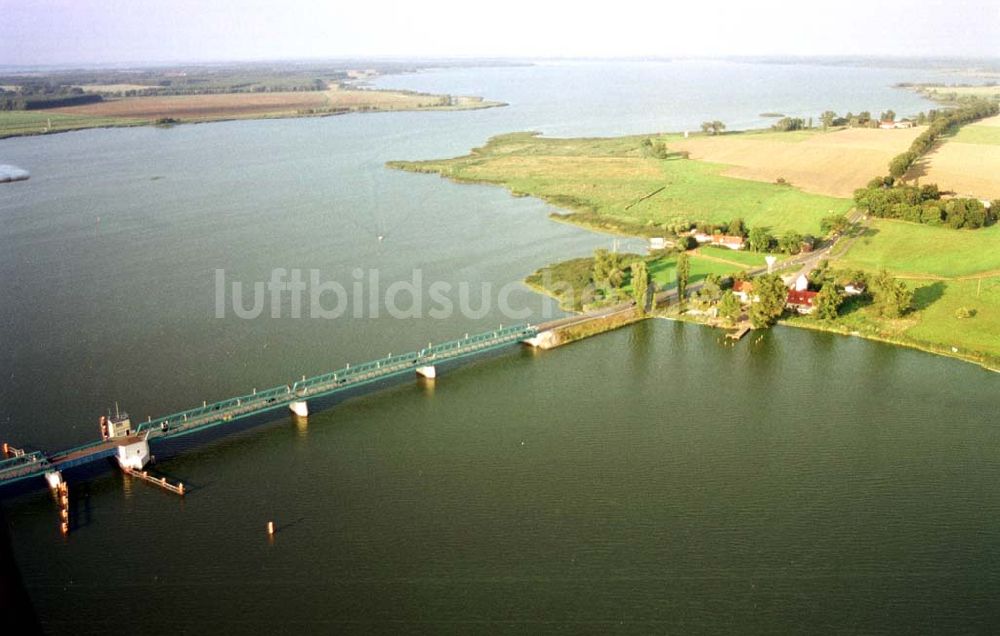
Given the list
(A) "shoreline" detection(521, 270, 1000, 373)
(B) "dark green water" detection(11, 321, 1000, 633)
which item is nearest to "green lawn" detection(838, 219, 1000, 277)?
(A) "shoreline" detection(521, 270, 1000, 373)

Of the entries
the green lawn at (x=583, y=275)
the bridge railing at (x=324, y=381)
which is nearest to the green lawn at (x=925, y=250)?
the green lawn at (x=583, y=275)

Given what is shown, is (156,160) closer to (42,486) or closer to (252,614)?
(42,486)

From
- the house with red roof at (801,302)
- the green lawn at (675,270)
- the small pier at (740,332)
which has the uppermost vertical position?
the green lawn at (675,270)

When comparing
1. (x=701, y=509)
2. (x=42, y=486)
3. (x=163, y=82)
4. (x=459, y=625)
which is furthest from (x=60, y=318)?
(x=163, y=82)

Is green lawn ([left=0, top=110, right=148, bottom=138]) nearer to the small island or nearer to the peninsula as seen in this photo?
the small island

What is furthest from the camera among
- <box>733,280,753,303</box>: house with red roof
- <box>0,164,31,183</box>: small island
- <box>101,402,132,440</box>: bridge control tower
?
<box>0,164,31,183</box>: small island

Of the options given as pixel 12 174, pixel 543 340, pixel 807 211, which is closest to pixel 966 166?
pixel 807 211

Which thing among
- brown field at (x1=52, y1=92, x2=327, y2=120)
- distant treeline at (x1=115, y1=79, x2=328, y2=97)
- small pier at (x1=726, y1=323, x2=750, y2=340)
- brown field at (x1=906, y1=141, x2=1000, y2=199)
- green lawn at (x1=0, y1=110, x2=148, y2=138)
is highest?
distant treeline at (x1=115, y1=79, x2=328, y2=97)

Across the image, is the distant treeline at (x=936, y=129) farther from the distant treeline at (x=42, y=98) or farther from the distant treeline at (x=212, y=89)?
the distant treeline at (x=212, y=89)
